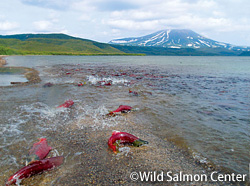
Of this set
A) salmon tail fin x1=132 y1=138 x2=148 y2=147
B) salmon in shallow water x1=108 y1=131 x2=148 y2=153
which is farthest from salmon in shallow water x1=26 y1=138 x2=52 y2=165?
salmon tail fin x1=132 y1=138 x2=148 y2=147

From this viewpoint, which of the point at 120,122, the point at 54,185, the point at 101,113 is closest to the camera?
the point at 54,185

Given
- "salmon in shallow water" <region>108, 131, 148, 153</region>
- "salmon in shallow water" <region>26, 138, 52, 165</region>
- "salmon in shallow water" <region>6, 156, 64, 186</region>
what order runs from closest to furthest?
"salmon in shallow water" <region>6, 156, 64, 186</region> → "salmon in shallow water" <region>26, 138, 52, 165</region> → "salmon in shallow water" <region>108, 131, 148, 153</region>

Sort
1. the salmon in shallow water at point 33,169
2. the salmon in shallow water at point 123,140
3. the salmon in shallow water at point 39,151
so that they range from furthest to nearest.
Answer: the salmon in shallow water at point 123,140
the salmon in shallow water at point 39,151
the salmon in shallow water at point 33,169

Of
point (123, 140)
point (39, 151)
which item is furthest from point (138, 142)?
point (39, 151)

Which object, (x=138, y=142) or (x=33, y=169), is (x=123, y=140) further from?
(x=33, y=169)

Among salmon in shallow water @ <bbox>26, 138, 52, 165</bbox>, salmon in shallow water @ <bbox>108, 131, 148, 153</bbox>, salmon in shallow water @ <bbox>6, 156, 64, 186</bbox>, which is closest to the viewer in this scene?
salmon in shallow water @ <bbox>6, 156, 64, 186</bbox>

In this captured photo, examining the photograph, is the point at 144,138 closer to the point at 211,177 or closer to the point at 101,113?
the point at 211,177

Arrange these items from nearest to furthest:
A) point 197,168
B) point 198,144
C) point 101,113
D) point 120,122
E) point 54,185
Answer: point 54,185 → point 197,168 → point 198,144 → point 120,122 → point 101,113

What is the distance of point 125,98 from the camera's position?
1495 centimetres

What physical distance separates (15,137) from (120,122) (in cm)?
529

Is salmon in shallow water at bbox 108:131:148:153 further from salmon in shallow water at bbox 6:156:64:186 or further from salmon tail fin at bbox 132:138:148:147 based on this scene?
salmon in shallow water at bbox 6:156:64:186

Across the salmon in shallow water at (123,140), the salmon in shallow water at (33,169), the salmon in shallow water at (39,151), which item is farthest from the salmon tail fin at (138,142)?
the salmon in shallow water at (39,151)

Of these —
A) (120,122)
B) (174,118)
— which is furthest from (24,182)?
(174,118)

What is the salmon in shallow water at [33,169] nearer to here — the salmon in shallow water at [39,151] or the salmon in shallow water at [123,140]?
the salmon in shallow water at [39,151]
